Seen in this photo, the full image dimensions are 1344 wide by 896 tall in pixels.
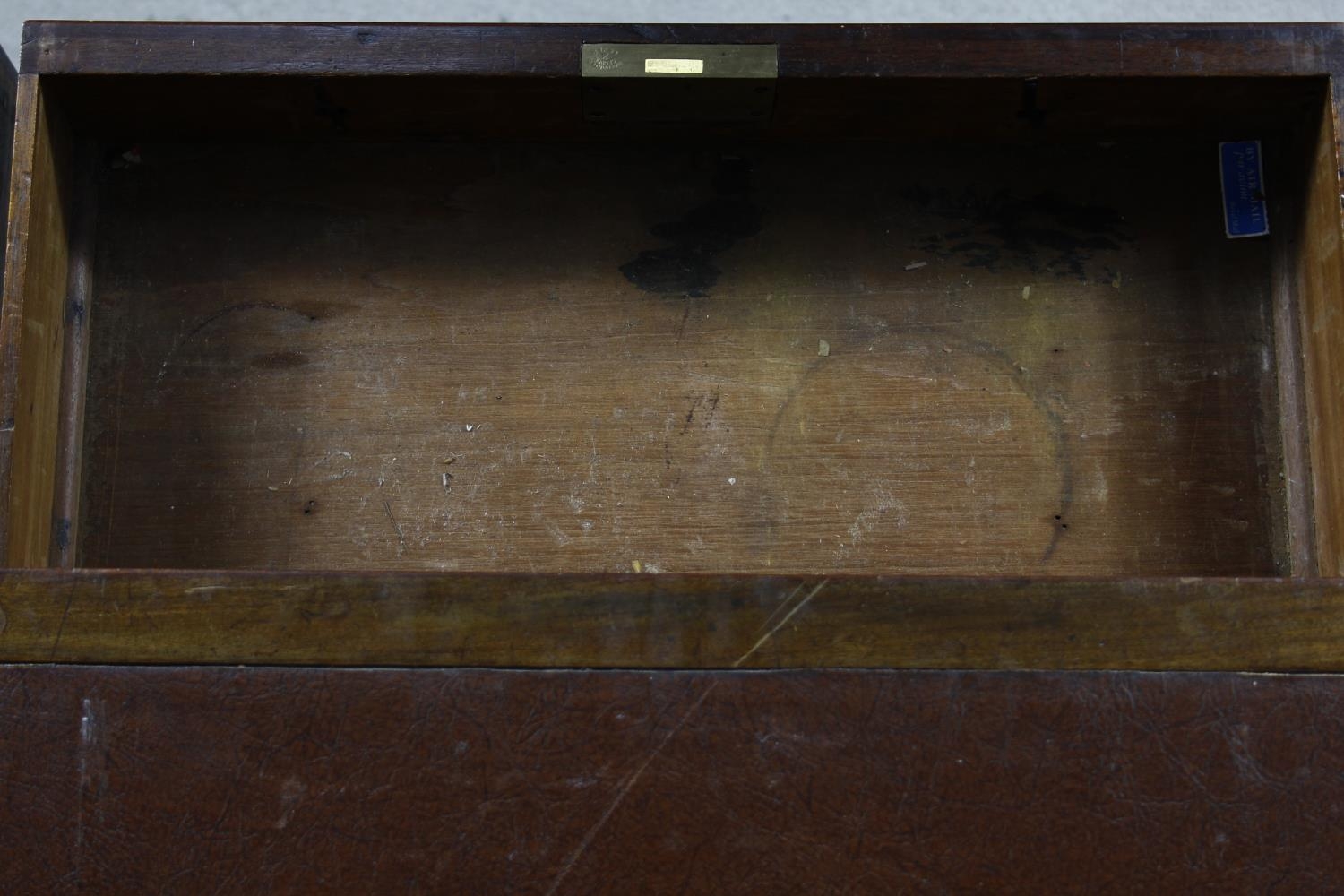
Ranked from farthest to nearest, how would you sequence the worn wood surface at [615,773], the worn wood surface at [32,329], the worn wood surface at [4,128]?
the worn wood surface at [4,128] < the worn wood surface at [32,329] < the worn wood surface at [615,773]

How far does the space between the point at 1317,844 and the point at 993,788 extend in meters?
0.25

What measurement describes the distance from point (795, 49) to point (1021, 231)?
1.06 ft

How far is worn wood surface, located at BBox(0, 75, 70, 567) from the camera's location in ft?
3.42

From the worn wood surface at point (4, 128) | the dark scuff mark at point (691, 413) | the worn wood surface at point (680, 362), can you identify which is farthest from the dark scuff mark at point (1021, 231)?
the worn wood surface at point (4, 128)

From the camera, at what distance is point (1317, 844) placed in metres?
0.93

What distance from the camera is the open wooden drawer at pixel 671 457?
936 mm

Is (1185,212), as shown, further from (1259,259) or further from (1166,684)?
(1166,684)

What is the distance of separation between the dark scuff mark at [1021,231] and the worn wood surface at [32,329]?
2.76 feet

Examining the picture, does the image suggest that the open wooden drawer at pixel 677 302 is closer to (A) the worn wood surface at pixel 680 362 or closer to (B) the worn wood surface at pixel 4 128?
(A) the worn wood surface at pixel 680 362

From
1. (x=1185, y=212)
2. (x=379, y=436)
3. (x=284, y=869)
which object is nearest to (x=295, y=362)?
(x=379, y=436)

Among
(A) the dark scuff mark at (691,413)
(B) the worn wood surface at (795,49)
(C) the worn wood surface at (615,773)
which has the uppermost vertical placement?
(B) the worn wood surface at (795,49)

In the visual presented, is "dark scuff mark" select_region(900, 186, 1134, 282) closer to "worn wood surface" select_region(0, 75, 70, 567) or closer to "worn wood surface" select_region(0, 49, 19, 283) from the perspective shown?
"worn wood surface" select_region(0, 75, 70, 567)

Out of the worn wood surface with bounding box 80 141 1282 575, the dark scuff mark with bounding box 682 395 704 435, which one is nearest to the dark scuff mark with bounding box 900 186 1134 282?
the worn wood surface with bounding box 80 141 1282 575

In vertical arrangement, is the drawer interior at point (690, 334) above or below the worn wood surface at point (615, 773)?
above
